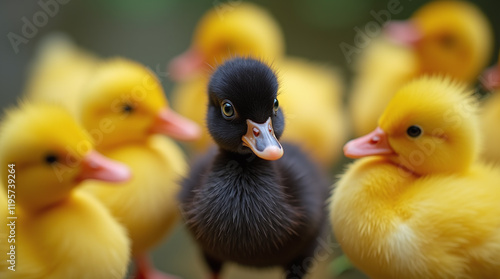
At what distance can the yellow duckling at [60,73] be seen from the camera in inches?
63.4

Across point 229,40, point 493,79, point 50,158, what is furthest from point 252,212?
point 493,79

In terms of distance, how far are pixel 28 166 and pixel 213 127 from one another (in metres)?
0.35

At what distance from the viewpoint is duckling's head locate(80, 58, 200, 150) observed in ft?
4.02

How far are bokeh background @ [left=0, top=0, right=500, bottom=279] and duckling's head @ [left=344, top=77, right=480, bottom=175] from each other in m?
1.20

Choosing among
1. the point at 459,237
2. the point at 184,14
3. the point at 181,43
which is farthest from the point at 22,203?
the point at 184,14

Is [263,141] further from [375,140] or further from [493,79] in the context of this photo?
[493,79]

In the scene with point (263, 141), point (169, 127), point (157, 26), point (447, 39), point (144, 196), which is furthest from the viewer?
point (157, 26)

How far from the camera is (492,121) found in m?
1.37

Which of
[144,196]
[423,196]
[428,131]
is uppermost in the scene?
[428,131]

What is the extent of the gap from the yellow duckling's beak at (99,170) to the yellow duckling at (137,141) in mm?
115

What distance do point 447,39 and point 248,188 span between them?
929 millimetres

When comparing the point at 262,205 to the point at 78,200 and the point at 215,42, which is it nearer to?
the point at 78,200

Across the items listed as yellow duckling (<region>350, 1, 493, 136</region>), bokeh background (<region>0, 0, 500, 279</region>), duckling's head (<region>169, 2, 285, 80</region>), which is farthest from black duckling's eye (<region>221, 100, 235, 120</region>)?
bokeh background (<region>0, 0, 500, 279</region>)

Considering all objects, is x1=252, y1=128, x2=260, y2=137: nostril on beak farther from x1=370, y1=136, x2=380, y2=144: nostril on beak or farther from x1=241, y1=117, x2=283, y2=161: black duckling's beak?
x1=370, y1=136, x2=380, y2=144: nostril on beak
